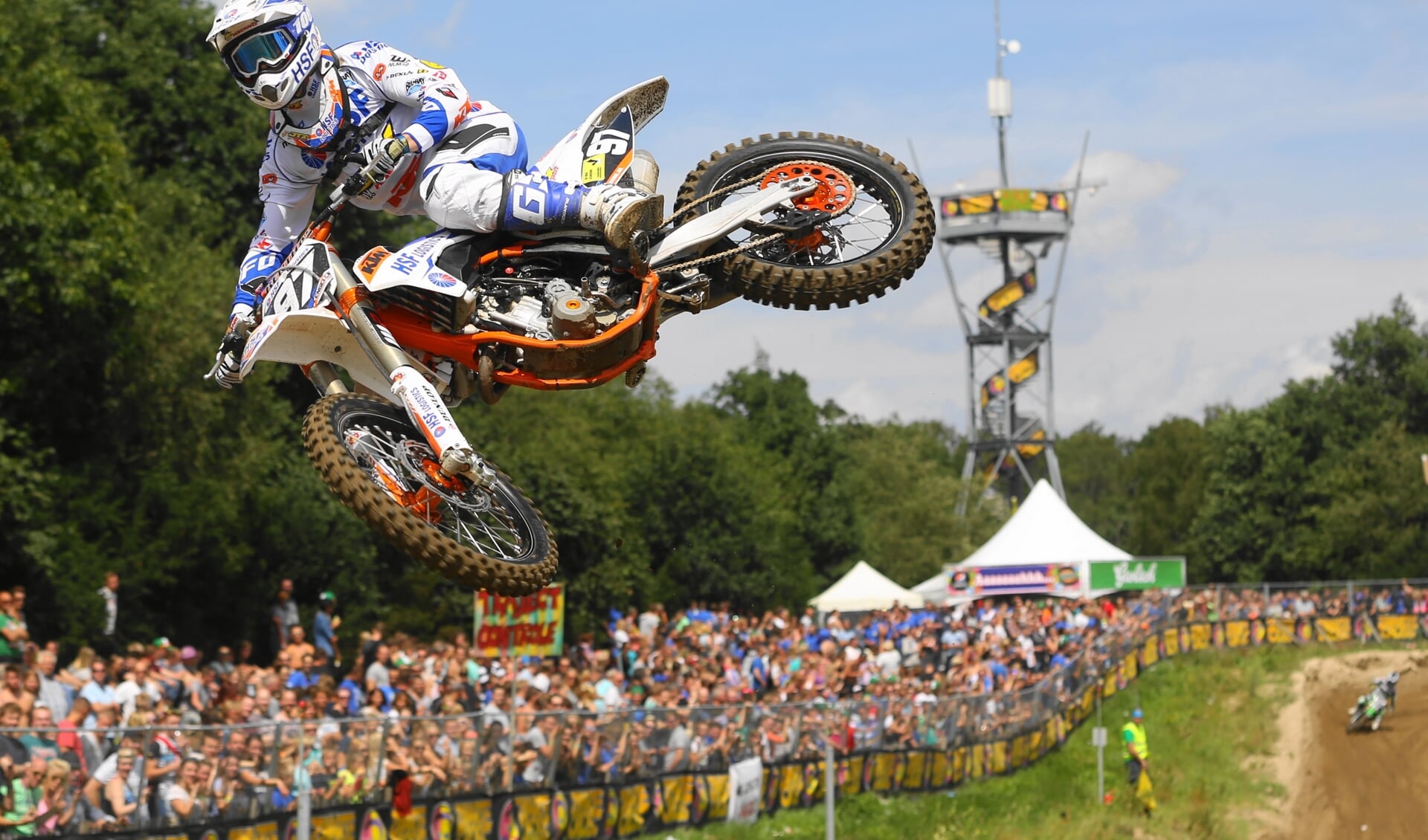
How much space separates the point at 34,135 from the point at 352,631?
12.1 m

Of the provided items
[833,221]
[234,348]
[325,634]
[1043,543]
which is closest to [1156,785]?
[1043,543]

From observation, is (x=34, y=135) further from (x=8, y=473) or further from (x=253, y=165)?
(x=253, y=165)

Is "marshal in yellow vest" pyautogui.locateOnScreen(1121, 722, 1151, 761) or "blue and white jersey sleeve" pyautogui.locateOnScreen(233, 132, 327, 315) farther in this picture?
"marshal in yellow vest" pyautogui.locateOnScreen(1121, 722, 1151, 761)

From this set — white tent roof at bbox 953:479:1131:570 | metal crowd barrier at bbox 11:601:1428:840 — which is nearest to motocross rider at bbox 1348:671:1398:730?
white tent roof at bbox 953:479:1131:570

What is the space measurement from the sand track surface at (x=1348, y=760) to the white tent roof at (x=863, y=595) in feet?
32.3

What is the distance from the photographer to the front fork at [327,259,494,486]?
7.19m

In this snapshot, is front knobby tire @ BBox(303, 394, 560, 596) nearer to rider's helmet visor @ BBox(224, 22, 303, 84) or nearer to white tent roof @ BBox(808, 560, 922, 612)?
rider's helmet visor @ BBox(224, 22, 303, 84)

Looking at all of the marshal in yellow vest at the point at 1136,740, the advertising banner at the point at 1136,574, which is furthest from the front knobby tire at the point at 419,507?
the advertising banner at the point at 1136,574

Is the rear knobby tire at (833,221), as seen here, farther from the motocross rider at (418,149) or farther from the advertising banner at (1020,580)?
the advertising banner at (1020,580)

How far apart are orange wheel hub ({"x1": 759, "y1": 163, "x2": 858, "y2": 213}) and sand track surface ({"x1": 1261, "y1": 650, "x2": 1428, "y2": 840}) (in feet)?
79.5

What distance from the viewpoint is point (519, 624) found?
63.5ft

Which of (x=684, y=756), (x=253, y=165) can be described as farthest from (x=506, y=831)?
(x=253, y=165)

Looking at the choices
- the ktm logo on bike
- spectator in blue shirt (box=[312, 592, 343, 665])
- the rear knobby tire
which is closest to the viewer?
the ktm logo on bike

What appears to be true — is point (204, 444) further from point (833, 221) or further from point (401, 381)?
point (401, 381)
